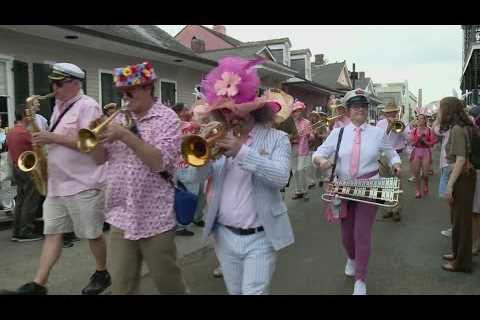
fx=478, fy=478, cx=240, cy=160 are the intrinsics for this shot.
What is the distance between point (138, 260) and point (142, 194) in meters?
0.45

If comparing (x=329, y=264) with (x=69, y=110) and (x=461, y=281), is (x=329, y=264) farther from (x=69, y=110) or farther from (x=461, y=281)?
(x=69, y=110)

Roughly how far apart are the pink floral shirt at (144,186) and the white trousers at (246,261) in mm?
439

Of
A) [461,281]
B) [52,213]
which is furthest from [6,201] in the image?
[461,281]

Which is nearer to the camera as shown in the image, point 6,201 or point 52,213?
point 52,213

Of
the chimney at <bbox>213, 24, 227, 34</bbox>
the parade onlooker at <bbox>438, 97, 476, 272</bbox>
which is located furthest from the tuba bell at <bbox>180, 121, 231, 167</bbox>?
the chimney at <bbox>213, 24, 227, 34</bbox>

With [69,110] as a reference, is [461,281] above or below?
below

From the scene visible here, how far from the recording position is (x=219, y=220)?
284 cm

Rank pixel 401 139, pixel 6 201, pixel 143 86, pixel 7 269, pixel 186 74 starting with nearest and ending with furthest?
pixel 143 86 → pixel 7 269 → pixel 6 201 → pixel 401 139 → pixel 186 74

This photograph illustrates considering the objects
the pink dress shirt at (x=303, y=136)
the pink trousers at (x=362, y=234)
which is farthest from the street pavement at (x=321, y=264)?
the pink dress shirt at (x=303, y=136)

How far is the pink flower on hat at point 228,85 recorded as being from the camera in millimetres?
2680

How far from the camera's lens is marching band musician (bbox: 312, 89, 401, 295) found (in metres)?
4.25

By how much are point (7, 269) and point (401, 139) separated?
6.68 meters

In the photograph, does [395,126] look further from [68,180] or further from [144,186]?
[144,186]

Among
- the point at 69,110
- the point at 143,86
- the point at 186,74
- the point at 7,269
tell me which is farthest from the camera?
the point at 186,74
